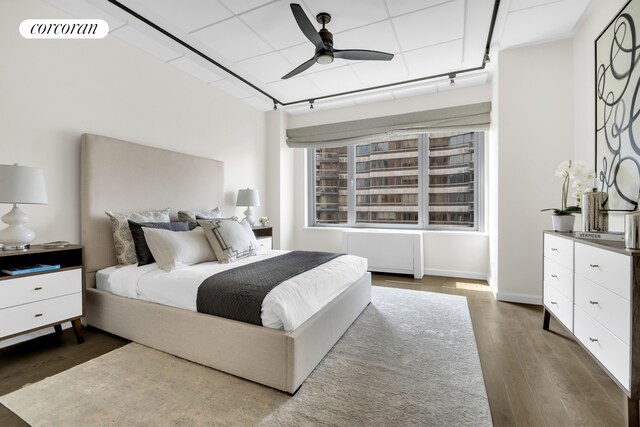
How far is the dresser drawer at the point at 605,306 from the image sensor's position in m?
1.36

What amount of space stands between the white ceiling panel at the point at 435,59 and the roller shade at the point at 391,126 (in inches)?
28.6

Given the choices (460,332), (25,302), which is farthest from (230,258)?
(460,332)

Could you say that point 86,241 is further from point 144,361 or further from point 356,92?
point 356,92

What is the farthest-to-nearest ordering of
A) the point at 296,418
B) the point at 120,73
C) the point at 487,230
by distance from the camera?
1. the point at 487,230
2. the point at 120,73
3. the point at 296,418

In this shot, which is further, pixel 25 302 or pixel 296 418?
pixel 25 302

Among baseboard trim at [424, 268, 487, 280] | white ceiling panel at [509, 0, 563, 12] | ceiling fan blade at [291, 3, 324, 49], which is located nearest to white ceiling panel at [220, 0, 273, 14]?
ceiling fan blade at [291, 3, 324, 49]

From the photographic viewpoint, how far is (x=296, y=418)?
1.46 m

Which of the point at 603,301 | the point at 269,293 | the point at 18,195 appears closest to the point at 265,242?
the point at 269,293

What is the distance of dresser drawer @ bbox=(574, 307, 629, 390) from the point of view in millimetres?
1364

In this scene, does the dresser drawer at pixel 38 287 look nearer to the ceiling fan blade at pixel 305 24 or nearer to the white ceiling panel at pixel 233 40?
the white ceiling panel at pixel 233 40

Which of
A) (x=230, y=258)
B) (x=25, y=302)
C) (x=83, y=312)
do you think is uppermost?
(x=230, y=258)

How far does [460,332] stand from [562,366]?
670 mm

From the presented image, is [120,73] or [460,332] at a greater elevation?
[120,73]

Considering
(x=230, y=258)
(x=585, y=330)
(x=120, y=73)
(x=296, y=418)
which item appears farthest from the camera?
(x=120, y=73)
